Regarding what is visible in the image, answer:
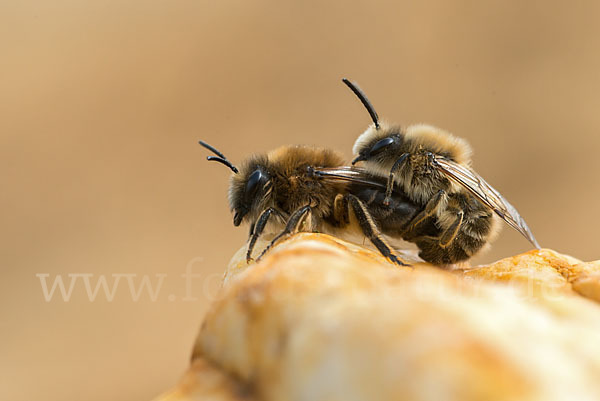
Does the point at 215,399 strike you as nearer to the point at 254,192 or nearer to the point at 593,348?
the point at 593,348

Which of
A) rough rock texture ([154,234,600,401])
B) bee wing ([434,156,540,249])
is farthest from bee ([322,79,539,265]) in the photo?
rough rock texture ([154,234,600,401])

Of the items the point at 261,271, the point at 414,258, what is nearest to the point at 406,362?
the point at 261,271

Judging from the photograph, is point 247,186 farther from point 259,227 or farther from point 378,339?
point 378,339

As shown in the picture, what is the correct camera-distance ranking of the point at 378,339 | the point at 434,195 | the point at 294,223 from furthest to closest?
the point at 434,195 → the point at 294,223 → the point at 378,339

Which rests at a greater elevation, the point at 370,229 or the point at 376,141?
the point at 376,141

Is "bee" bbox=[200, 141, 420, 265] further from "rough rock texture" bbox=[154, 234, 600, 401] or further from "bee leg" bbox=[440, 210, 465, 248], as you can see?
"rough rock texture" bbox=[154, 234, 600, 401]

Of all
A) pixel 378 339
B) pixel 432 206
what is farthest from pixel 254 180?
pixel 378 339
